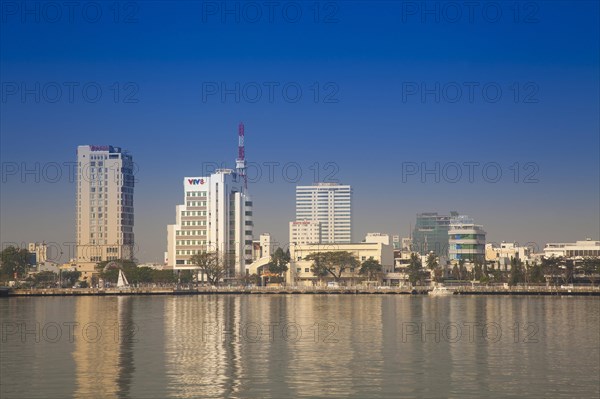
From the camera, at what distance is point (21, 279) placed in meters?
185

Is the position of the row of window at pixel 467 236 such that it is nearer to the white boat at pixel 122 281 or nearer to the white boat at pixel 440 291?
the white boat at pixel 440 291

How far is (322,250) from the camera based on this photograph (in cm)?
17075

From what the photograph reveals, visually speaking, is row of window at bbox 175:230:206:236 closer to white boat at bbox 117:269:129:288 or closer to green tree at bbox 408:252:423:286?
white boat at bbox 117:269:129:288

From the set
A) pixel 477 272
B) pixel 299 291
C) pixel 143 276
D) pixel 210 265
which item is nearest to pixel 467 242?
pixel 477 272

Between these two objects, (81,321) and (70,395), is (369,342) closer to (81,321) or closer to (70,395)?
(70,395)

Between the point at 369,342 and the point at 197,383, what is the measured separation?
18142 millimetres

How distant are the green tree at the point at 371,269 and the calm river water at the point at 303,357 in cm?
8665

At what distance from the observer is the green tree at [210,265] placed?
16825cm

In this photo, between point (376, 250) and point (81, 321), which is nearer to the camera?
point (81, 321)

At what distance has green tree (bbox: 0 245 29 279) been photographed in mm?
171125

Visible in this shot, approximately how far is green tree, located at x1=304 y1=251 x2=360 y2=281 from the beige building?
2.45 metres

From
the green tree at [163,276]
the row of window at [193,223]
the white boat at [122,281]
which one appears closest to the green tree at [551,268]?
the row of window at [193,223]

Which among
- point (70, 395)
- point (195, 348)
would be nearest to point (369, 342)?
point (195, 348)

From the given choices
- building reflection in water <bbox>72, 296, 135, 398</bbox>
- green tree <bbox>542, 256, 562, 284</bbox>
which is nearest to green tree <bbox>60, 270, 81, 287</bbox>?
green tree <bbox>542, 256, 562, 284</bbox>
